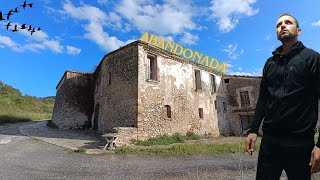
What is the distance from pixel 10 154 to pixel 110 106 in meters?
7.12

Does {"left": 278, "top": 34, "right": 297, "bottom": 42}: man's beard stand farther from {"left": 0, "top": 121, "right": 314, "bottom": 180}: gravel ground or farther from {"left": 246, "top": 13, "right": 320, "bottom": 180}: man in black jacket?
{"left": 0, "top": 121, "right": 314, "bottom": 180}: gravel ground

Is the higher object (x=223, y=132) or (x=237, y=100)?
(x=237, y=100)

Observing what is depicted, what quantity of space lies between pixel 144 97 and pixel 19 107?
23.5 meters

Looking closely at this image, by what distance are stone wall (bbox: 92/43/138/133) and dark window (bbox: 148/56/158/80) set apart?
5.06 feet

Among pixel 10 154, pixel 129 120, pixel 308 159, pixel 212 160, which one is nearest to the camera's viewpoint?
pixel 308 159

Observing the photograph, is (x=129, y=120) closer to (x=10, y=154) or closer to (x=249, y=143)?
(x=10, y=154)

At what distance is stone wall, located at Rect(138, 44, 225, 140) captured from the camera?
15.9 m

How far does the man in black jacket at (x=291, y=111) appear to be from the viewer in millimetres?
2447

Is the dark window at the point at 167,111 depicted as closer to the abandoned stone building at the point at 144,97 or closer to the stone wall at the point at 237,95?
the abandoned stone building at the point at 144,97

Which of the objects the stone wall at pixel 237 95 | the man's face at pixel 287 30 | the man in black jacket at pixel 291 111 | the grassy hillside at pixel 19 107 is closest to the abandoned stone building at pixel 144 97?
the stone wall at pixel 237 95

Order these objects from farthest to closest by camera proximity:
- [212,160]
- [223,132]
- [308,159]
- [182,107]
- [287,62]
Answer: [223,132] → [182,107] → [212,160] → [287,62] → [308,159]

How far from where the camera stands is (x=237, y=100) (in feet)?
80.3

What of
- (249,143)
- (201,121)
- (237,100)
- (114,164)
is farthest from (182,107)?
(249,143)

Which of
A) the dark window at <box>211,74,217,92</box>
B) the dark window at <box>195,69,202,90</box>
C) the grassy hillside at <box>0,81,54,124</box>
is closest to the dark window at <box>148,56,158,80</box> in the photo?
the dark window at <box>195,69,202,90</box>
